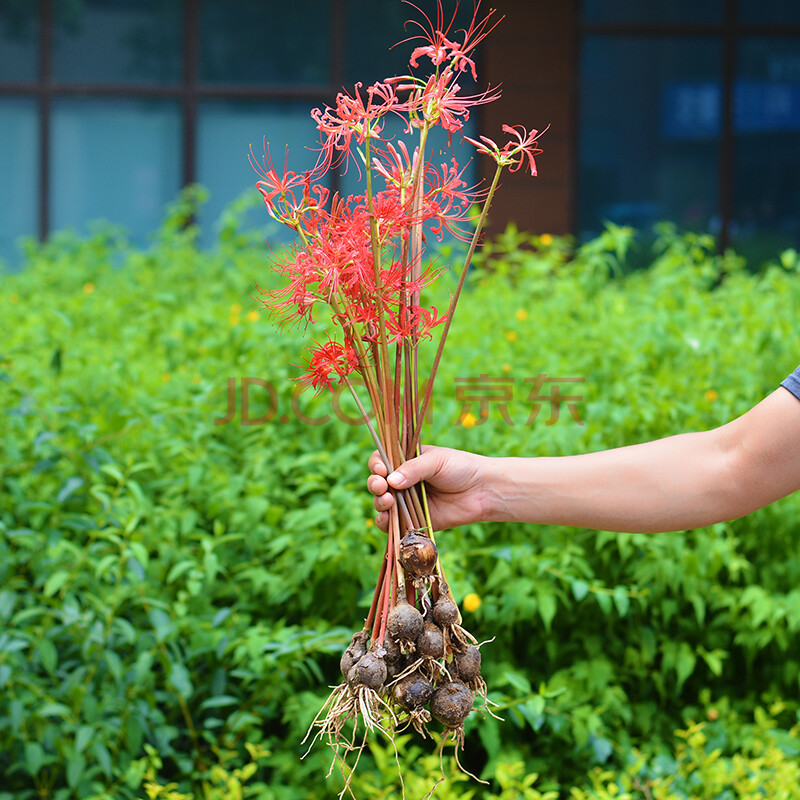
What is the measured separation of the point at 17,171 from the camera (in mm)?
7062

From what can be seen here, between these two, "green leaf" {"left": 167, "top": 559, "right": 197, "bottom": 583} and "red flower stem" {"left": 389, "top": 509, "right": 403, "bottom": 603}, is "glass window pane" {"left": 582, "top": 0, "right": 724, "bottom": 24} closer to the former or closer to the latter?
"green leaf" {"left": 167, "top": 559, "right": 197, "bottom": 583}

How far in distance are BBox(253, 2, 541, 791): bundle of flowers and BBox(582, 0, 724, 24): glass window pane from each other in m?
6.17

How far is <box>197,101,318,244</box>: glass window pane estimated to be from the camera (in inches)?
275

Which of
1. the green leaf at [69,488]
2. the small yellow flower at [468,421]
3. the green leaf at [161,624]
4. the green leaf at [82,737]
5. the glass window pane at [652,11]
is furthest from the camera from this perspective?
the glass window pane at [652,11]

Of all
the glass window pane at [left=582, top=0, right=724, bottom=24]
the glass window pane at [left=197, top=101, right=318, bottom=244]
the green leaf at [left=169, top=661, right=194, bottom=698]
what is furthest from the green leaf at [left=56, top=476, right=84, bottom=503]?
the glass window pane at [left=582, top=0, right=724, bottom=24]

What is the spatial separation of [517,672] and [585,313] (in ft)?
6.16

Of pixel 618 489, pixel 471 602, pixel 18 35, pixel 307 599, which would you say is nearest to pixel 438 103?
pixel 618 489

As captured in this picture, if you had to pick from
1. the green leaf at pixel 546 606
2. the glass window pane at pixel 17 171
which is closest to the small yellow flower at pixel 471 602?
the green leaf at pixel 546 606

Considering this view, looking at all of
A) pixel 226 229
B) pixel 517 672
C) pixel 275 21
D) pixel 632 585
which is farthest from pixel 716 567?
pixel 275 21

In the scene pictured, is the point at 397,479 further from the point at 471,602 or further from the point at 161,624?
the point at 161,624

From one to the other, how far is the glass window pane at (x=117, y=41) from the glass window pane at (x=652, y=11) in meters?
3.05

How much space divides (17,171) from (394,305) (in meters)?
6.56

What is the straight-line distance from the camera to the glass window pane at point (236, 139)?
700cm

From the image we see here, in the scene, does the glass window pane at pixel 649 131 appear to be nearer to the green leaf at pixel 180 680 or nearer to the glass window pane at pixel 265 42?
the glass window pane at pixel 265 42
